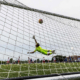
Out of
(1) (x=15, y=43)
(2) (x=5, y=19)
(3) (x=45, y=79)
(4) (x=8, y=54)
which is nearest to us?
(3) (x=45, y=79)

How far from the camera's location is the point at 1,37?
240 cm

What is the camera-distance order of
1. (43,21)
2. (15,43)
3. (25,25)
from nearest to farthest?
(15,43)
(25,25)
(43,21)

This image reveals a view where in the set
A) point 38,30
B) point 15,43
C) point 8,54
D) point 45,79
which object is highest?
point 38,30

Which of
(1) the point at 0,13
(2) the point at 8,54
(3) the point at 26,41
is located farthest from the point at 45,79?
(1) the point at 0,13

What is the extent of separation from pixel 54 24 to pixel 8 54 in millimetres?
3341

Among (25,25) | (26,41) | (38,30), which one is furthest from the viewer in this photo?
(38,30)

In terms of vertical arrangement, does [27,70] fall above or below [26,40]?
below

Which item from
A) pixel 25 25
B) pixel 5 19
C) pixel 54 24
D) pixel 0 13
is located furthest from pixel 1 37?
pixel 54 24

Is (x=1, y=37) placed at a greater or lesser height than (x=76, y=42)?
lesser

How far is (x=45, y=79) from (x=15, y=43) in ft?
5.82

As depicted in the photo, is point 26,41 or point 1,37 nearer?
point 1,37

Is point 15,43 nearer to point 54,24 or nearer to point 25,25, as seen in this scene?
→ point 25,25

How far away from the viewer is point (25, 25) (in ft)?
11.7

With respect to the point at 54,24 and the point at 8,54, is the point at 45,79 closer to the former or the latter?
the point at 8,54
